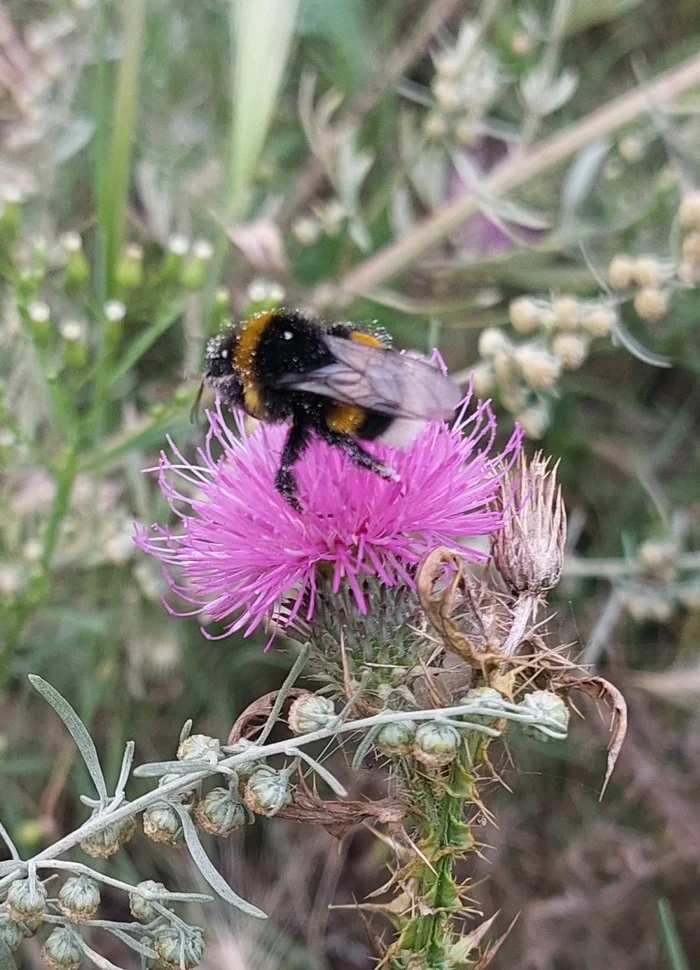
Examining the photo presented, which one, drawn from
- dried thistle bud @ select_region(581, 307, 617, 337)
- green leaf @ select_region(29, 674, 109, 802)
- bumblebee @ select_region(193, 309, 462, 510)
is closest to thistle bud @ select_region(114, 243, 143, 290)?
bumblebee @ select_region(193, 309, 462, 510)

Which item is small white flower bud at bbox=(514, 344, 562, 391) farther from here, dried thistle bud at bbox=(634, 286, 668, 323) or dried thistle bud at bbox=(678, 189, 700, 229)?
dried thistle bud at bbox=(678, 189, 700, 229)

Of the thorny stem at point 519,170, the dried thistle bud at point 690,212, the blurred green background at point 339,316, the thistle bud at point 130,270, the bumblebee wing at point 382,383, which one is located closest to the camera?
the bumblebee wing at point 382,383

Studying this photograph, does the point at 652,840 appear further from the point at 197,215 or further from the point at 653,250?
the point at 197,215

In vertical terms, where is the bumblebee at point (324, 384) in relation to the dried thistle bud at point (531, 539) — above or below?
above

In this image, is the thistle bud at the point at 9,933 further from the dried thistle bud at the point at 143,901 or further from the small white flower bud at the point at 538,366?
the small white flower bud at the point at 538,366

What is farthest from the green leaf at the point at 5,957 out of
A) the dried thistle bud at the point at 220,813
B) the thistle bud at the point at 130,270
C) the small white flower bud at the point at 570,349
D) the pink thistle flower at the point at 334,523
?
the small white flower bud at the point at 570,349

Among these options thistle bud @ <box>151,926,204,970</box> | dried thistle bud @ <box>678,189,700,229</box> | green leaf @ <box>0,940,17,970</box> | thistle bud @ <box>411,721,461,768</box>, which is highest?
dried thistle bud @ <box>678,189,700,229</box>

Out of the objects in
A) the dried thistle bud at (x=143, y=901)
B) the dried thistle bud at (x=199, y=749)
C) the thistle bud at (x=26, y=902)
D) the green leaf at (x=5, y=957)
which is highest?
the dried thistle bud at (x=199, y=749)
